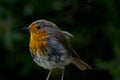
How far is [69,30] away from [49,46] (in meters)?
2.75

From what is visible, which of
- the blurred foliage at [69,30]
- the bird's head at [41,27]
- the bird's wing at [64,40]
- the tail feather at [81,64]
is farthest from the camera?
the blurred foliage at [69,30]

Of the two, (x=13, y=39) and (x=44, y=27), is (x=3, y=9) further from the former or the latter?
(x=44, y=27)

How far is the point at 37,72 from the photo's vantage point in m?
9.49

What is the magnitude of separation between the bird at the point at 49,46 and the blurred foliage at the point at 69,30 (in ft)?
6.44

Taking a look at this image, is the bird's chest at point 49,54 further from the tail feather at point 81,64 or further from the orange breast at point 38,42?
the tail feather at point 81,64

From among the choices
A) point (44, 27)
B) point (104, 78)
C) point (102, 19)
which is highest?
point (44, 27)

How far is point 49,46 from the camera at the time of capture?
21.2ft

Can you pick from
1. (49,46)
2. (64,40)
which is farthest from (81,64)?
(49,46)

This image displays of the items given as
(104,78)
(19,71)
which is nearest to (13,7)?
(19,71)

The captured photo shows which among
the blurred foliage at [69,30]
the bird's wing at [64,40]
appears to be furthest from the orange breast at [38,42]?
the blurred foliage at [69,30]

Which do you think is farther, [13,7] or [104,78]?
[104,78]

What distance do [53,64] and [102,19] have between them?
112 inches

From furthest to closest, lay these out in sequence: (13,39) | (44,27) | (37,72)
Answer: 1. (37,72)
2. (13,39)
3. (44,27)

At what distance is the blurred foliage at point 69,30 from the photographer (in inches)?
341
